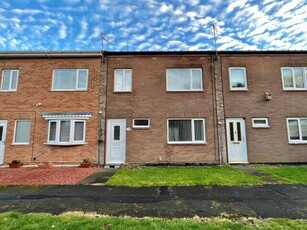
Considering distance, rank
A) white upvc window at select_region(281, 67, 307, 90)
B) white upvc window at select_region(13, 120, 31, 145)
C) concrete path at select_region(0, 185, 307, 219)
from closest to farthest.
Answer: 1. concrete path at select_region(0, 185, 307, 219)
2. white upvc window at select_region(13, 120, 31, 145)
3. white upvc window at select_region(281, 67, 307, 90)

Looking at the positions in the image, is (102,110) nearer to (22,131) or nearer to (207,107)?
(22,131)

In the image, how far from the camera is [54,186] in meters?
7.73

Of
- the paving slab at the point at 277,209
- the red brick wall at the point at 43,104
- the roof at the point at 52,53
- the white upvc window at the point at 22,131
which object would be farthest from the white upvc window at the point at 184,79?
the white upvc window at the point at 22,131

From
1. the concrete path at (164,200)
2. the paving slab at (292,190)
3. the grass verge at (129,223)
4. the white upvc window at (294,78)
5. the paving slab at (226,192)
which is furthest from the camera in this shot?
the white upvc window at (294,78)

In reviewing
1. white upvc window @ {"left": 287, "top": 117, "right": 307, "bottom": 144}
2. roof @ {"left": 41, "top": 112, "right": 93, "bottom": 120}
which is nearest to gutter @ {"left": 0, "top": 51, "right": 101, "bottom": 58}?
roof @ {"left": 41, "top": 112, "right": 93, "bottom": 120}

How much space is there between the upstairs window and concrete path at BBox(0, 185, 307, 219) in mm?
5355

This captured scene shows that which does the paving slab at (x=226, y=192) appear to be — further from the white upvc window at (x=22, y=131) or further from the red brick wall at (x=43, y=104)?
the white upvc window at (x=22, y=131)

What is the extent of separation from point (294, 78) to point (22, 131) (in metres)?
16.9

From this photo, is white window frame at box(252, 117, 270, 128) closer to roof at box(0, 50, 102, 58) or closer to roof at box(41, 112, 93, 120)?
roof at box(41, 112, 93, 120)

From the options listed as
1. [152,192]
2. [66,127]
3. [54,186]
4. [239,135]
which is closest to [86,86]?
[66,127]

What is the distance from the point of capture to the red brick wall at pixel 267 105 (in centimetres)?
1238

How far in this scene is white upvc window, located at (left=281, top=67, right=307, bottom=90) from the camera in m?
13.1

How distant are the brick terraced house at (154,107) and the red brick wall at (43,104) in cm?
6

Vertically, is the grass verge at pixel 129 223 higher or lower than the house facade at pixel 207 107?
lower
